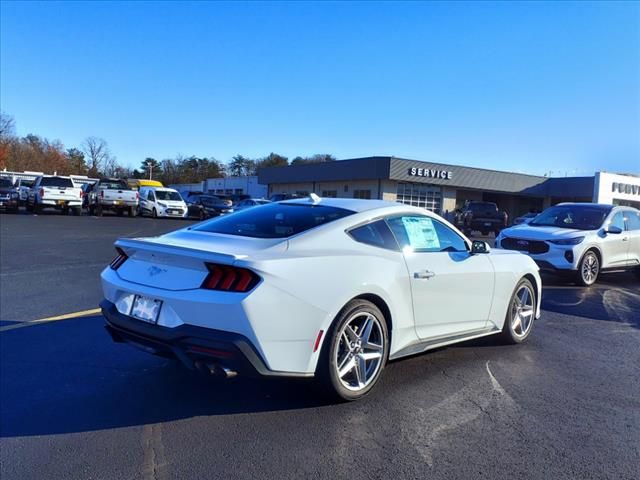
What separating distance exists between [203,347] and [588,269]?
888 cm

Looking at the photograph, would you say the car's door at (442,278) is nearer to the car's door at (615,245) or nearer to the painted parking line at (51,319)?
the painted parking line at (51,319)

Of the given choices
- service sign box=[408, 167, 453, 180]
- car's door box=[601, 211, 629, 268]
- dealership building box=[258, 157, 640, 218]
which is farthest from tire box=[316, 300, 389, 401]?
service sign box=[408, 167, 453, 180]

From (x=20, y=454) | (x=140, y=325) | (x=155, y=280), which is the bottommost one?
(x=20, y=454)

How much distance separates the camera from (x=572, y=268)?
382 inches

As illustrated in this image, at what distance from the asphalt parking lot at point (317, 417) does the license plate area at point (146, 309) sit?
0.67 metres

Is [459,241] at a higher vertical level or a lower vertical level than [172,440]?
higher

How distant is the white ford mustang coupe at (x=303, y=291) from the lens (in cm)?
336

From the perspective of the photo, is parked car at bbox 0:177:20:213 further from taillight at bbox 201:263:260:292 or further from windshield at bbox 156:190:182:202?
taillight at bbox 201:263:260:292

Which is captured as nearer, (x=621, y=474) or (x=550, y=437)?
(x=621, y=474)

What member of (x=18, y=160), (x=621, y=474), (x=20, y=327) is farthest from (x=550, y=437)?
(x=18, y=160)

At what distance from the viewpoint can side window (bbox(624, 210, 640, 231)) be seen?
37.0ft

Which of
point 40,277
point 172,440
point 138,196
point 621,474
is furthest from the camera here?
point 138,196

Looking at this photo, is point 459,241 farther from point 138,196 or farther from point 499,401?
point 138,196

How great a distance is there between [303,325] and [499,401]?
1.75 meters
